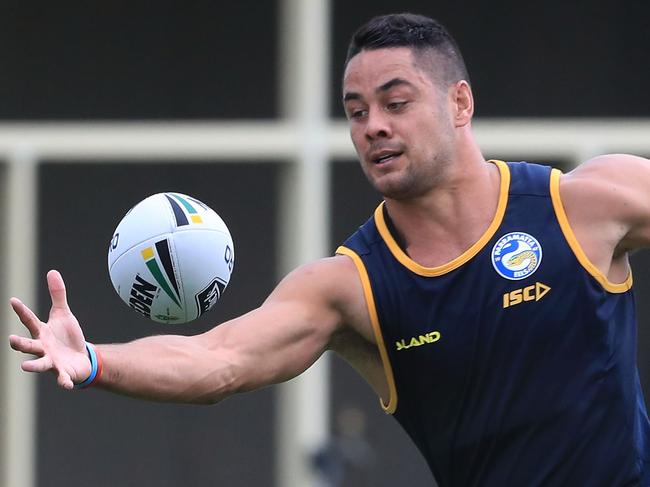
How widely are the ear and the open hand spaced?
152 cm

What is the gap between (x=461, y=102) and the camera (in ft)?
16.2

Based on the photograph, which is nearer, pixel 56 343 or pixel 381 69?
pixel 56 343

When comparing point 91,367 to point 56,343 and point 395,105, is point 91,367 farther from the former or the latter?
point 395,105

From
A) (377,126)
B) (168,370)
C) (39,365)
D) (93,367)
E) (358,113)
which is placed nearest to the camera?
(39,365)

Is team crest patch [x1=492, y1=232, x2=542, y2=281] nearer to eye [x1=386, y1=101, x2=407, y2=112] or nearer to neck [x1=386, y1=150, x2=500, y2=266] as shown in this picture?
neck [x1=386, y1=150, x2=500, y2=266]

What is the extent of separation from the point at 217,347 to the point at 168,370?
0.25 meters

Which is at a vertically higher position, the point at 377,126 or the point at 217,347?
the point at 377,126

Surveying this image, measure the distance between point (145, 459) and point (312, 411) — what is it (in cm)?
122

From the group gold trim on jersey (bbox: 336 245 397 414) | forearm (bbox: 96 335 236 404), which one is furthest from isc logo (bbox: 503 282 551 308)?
forearm (bbox: 96 335 236 404)

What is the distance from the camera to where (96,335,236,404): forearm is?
13.6 feet

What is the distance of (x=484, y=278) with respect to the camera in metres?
4.69

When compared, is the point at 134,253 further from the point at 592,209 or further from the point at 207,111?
the point at 207,111

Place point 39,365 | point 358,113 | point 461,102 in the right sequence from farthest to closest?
point 461,102, point 358,113, point 39,365

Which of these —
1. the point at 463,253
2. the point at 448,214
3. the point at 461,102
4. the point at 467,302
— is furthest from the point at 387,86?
the point at 467,302
